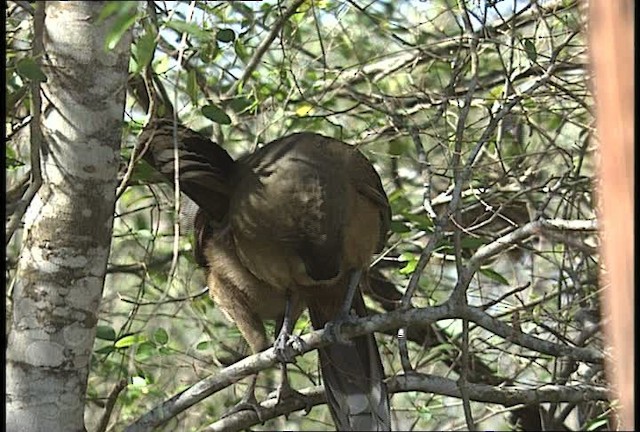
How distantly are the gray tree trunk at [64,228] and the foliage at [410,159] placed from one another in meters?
0.64

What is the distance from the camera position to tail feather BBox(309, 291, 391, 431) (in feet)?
9.16

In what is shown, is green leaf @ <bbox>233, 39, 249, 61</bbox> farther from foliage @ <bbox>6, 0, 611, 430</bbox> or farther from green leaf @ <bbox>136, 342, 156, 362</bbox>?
green leaf @ <bbox>136, 342, 156, 362</bbox>

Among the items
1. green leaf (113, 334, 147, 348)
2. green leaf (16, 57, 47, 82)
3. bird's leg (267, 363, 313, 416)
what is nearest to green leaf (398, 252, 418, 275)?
bird's leg (267, 363, 313, 416)

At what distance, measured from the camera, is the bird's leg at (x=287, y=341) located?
2602mm

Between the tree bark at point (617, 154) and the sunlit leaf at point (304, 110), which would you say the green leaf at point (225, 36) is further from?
the tree bark at point (617, 154)

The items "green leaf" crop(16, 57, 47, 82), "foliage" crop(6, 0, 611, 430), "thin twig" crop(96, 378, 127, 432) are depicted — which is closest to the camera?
"green leaf" crop(16, 57, 47, 82)

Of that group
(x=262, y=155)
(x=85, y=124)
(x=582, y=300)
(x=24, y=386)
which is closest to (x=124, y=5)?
(x=85, y=124)

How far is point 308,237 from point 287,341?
31 cm

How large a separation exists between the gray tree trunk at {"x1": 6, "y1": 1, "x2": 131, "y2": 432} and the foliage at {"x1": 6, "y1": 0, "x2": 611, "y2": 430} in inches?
25.0

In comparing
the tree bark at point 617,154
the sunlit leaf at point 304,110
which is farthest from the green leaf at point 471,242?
the tree bark at point 617,154

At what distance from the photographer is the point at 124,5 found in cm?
129

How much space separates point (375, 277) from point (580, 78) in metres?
1.09

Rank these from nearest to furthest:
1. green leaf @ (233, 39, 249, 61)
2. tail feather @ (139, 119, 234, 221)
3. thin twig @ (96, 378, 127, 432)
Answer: thin twig @ (96, 378, 127, 432) → tail feather @ (139, 119, 234, 221) → green leaf @ (233, 39, 249, 61)

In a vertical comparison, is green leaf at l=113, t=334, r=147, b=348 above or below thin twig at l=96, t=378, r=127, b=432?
above
